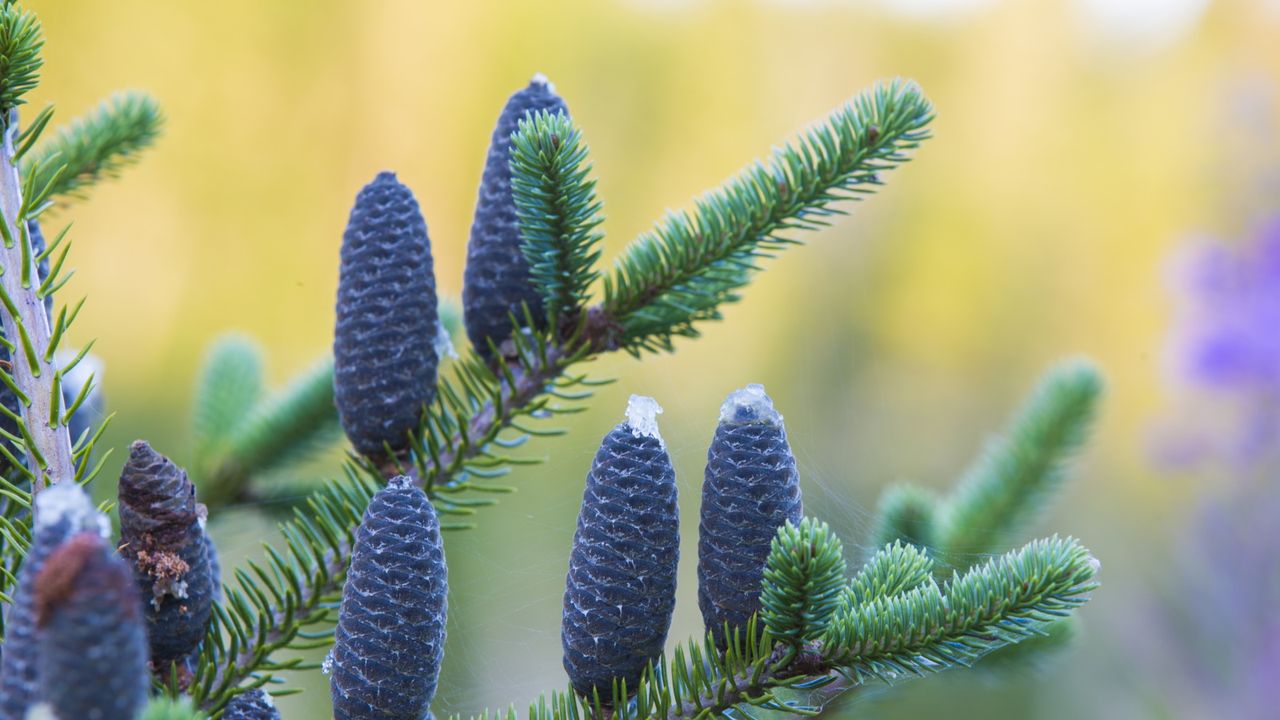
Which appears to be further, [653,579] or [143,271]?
[143,271]

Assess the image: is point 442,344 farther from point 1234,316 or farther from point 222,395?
point 1234,316

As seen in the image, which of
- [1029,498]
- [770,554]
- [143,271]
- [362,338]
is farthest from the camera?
[143,271]

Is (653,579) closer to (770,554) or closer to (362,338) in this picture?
(770,554)

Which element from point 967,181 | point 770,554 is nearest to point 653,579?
point 770,554

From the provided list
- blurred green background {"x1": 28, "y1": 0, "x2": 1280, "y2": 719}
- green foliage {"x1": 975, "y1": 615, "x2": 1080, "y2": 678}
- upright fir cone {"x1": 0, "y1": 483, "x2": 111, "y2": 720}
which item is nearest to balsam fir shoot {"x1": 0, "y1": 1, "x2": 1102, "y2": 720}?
upright fir cone {"x1": 0, "y1": 483, "x2": 111, "y2": 720}

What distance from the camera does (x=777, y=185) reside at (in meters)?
0.47

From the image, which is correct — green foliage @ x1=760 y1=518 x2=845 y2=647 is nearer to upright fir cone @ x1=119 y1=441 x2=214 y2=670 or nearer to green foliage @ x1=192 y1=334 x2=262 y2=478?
upright fir cone @ x1=119 y1=441 x2=214 y2=670

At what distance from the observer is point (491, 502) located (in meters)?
0.45

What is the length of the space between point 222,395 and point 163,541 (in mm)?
471

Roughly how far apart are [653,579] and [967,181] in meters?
10.2

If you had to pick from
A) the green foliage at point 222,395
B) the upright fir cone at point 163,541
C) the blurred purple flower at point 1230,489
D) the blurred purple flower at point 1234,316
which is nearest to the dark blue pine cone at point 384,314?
the upright fir cone at point 163,541

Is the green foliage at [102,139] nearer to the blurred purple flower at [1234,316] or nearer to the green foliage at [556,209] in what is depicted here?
the green foliage at [556,209]

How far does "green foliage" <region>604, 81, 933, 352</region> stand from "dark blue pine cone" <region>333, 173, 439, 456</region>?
0.29ft

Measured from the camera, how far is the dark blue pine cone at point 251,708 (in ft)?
1.11
